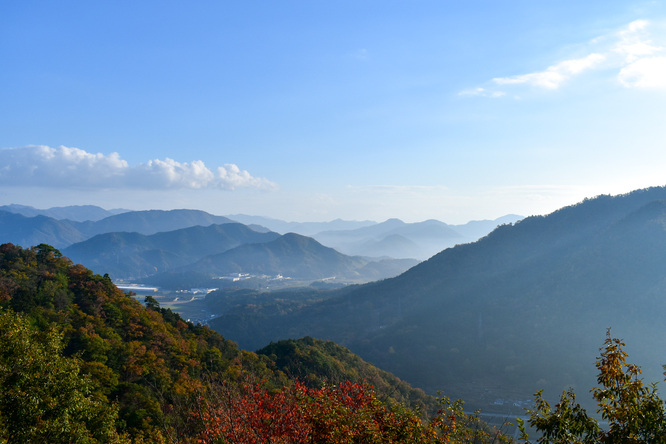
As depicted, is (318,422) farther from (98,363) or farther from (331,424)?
(98,363)

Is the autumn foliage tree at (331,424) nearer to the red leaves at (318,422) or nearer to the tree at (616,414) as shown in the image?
the red leaves at (318,422)

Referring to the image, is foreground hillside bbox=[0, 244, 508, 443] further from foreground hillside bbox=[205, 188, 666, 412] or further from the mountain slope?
foreground hillside bbox=[205, 188, 666, 412]

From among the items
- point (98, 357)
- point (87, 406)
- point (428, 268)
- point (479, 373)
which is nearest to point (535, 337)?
point (479, 373)

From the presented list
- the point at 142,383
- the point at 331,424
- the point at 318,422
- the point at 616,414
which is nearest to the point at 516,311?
the point at 142,383

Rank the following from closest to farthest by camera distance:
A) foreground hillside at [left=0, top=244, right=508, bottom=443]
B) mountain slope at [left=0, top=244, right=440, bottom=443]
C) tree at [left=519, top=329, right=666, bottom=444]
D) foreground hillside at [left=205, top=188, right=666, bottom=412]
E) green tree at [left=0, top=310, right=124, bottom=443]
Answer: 1. tree at [left=519, top=329, right=666, bottom=444]
2. foreground hillside at [left=0, top=244, right=508, bottom=443]
3. green tree at [left=0, top=310, right=124, bottom=443]
4. mountain slope at [left=0, top=244, right=440, bottom=443]
5. foreground hillside at [left=205, top=188, right=666, bottom=412]

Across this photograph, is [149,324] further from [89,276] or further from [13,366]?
[13,366]

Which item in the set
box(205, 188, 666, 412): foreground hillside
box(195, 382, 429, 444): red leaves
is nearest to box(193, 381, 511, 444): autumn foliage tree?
box(195, 382, 429, 444): red leaves
